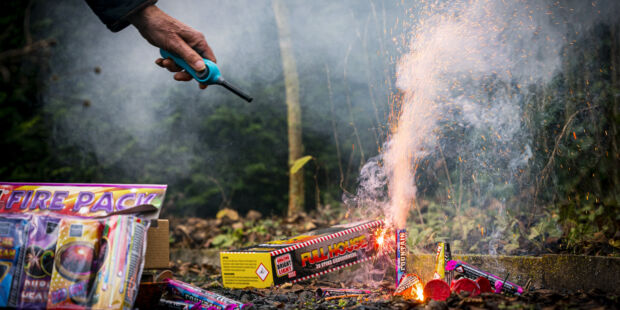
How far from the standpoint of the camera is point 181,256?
567 centimetres

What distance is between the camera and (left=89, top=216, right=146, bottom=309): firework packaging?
231cm

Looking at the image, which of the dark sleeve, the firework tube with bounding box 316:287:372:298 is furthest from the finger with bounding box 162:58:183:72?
the firework tube with bounding box 316:287:372:298

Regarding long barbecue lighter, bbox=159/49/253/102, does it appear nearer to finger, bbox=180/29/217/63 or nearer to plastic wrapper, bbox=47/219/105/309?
finger, bbox=180/29/217/63

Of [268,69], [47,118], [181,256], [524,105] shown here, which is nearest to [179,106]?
[268,69]

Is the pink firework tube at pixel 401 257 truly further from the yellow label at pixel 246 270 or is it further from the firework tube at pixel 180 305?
the firework tube at pixel 180 305

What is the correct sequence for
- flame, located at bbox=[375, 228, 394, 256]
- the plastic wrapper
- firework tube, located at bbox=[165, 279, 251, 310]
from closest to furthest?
the plastic wrapper → firework tube, located at bbox=[165, 279, 251, 310] → flame, located at bbox=[375, 228, 394, 256]

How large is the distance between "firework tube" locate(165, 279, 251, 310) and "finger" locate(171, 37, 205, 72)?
1.49m

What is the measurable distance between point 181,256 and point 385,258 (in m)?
2.90

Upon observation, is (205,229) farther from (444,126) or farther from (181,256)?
(444,126)

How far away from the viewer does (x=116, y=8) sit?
3016mm

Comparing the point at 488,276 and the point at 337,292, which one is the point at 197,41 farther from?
the point at 488,276

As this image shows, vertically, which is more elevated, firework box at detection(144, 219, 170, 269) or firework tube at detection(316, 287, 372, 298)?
firework box at detection(144, 219, 170, 269)

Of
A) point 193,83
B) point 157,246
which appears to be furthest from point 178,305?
point 193,83

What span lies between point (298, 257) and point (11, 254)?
195 cm
